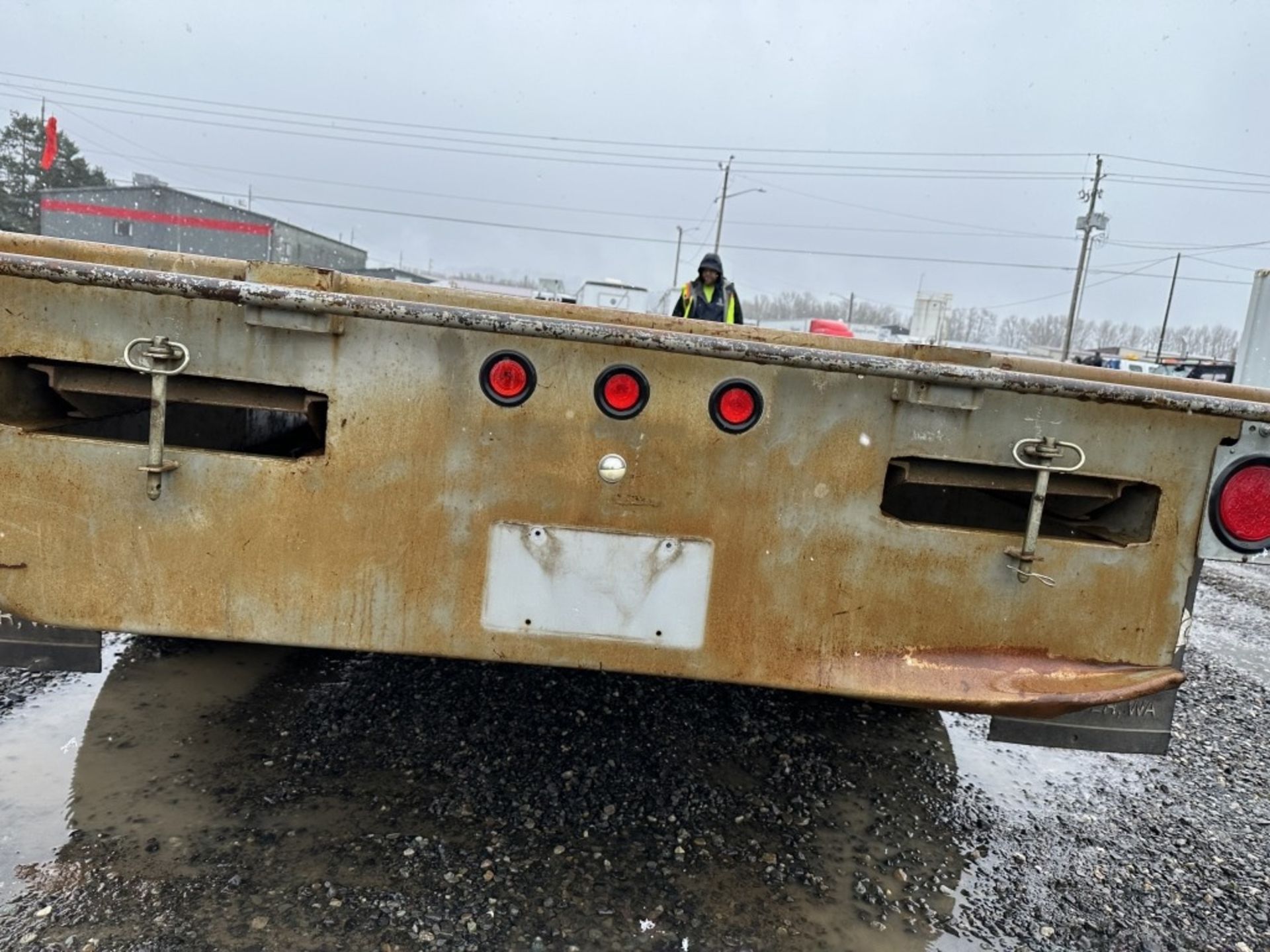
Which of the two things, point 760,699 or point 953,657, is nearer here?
point 953,657

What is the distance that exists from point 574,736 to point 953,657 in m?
1.56

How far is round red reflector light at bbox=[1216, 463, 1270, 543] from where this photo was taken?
210 cm

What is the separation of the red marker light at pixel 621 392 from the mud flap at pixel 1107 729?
1.27 metres

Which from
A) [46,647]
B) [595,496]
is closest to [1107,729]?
[595,496]

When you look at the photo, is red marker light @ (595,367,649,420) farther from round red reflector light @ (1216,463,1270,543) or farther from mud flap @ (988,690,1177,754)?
round red reflector light @ (1216,463,1270,543)

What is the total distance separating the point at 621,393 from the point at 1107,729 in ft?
5.23

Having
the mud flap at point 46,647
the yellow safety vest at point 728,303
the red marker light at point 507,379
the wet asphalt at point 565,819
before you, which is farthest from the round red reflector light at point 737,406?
the yellow safety vest at point 728,303

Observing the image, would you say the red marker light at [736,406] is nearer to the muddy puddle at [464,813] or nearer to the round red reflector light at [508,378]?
the round red reflector light at [508,378]

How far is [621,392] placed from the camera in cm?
202

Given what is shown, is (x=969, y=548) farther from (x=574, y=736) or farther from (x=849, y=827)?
(x=574, y=736)

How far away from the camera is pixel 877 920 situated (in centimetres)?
243

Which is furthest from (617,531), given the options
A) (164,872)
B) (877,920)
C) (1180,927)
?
(1180,927)

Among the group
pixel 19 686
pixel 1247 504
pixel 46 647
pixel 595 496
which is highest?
pixel 1247 504

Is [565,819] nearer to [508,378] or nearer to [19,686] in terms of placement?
[508,378]
